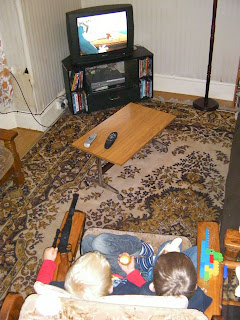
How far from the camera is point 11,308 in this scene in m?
1.59

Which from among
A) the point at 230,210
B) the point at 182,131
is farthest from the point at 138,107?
the point at 230,210

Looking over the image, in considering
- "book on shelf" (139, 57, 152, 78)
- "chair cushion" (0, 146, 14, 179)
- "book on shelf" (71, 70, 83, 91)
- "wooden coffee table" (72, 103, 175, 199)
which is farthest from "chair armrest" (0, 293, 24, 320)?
"book on shelf" (139, 57, 152, 78)

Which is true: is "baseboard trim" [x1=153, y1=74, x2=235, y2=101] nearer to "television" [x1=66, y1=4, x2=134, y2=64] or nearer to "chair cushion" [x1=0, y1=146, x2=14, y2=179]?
"television" [x1=66, y1=4, x2=134, y2=64]

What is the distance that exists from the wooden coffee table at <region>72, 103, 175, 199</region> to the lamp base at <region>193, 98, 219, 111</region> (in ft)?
3.51

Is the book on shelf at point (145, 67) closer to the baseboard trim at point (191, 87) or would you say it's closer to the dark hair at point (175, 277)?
the baseboard trim at point (191, 87)

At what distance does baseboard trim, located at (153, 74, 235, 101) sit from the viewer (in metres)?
4.71

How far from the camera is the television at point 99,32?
407cm

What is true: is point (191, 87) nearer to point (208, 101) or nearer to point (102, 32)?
point (208, 101)

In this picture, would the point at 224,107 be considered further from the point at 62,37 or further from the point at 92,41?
the point at 62,37

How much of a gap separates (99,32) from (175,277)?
3219 mm

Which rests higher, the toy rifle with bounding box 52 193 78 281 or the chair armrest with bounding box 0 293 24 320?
the chair armrest with bounding box 0 293 24 320

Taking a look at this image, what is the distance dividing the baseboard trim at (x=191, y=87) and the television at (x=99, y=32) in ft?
2.53

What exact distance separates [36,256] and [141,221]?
0.89 m

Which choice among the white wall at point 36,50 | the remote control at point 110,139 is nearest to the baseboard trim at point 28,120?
the white wall at point 36,50
